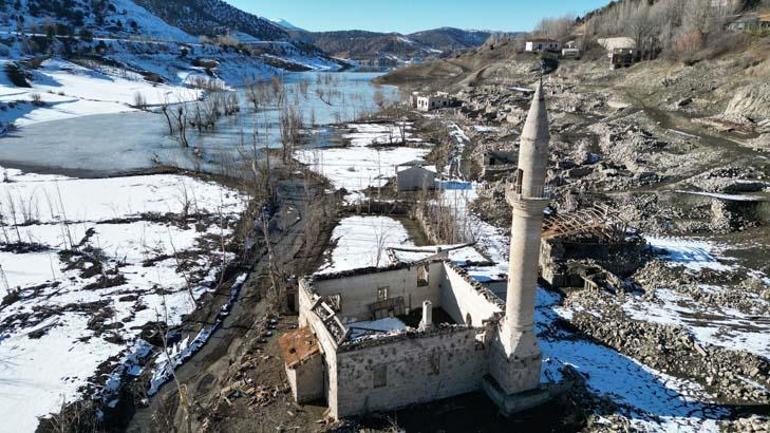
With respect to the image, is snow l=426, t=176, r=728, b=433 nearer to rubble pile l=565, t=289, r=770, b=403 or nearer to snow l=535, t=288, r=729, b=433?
snow l=535, t=288, r=729, b=433

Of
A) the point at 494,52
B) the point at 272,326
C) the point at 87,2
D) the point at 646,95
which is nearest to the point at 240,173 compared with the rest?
the point at 272,326

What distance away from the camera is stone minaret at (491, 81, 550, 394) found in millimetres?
13070

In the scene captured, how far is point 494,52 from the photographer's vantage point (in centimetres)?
12962

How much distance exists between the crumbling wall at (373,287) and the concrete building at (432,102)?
206ft

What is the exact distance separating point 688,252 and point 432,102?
59260 mm

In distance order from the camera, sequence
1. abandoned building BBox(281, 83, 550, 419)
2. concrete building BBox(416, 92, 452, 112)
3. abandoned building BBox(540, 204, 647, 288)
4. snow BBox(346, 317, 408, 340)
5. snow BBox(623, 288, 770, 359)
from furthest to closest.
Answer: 1. concrete building BBox(416, 92, 452, 112)
2. abandoned building BBox(540, 204, 647, 288)
3. snow BBox(346, 317, 408, 340)
4. snow BBox(623, 288, 770, 359)
5. abandoned building BBox(281, 83, 550, 419)

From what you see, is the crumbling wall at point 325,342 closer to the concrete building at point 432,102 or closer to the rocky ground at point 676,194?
the rocky ground at point 676,194

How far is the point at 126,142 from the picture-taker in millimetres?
55625

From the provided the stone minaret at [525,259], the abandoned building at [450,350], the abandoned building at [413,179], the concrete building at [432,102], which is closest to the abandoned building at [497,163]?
the abandoned building at [413,179]

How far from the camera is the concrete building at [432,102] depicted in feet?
262

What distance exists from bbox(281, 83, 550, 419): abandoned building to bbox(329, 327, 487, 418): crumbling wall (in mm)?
29

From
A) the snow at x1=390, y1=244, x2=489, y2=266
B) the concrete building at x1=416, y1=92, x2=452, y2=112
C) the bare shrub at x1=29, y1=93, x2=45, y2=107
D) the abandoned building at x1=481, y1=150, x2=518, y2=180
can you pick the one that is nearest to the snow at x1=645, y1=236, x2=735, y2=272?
the snow at x1=390, y1=244, x2=489, y2=266

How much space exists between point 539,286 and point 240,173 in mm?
27801

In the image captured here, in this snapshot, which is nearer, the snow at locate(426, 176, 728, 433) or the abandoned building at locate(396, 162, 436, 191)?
the snow at locate(426, 176, 728, 433)
